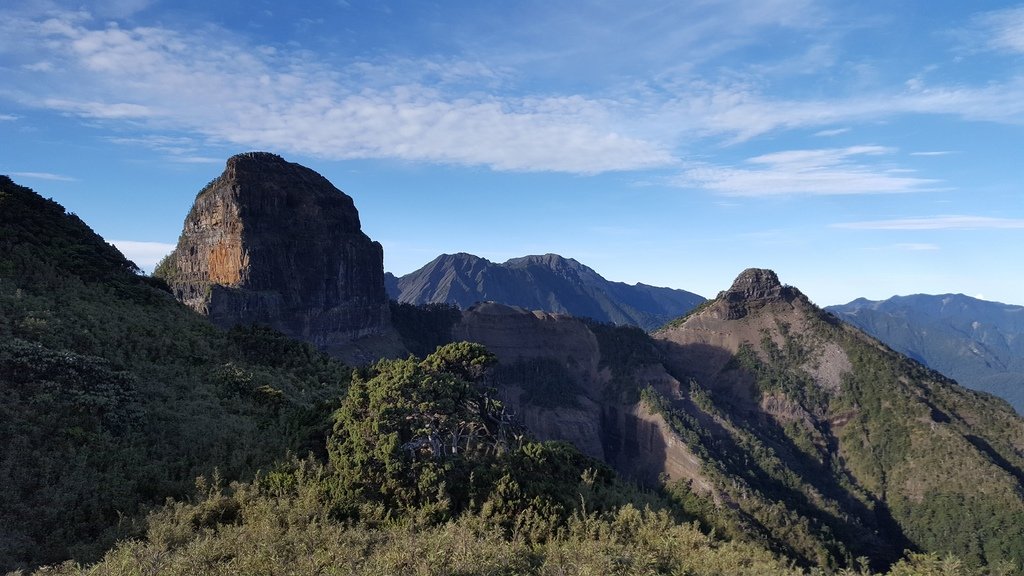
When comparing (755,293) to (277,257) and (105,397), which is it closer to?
(277,257)

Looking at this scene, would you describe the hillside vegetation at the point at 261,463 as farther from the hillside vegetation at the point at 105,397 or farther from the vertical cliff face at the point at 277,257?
the vertical cliff face at the point at 277,257

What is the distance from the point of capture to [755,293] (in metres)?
114

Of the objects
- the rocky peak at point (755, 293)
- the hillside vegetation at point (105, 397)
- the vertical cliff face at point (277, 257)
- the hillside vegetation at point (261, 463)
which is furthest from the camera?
the rocky peak at point (755, 293)

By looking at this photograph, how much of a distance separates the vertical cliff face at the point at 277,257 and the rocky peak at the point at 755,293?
76.4m

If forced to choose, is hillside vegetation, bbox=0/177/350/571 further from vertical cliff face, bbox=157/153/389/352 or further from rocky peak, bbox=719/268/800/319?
rocky peak, bbox=719/268/800/319

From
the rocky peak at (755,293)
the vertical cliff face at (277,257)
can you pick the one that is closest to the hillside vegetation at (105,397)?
the vertical cliff face at (277,257)

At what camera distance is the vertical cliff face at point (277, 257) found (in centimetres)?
7606

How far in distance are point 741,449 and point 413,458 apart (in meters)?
82.4

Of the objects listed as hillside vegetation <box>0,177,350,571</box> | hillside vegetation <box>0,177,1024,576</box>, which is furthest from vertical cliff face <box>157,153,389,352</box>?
hillside vegetation <box>0,177,350,571</box>

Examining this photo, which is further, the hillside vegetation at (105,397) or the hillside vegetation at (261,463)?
the hillside vegetation at (105,397)

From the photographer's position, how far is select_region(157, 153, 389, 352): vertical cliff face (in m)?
76.1

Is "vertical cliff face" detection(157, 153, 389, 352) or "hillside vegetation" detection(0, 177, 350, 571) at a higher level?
"vertical cliff face" detection(157, 153, 389, 352)

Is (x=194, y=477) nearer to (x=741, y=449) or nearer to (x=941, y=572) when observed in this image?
(x=941, y=572)

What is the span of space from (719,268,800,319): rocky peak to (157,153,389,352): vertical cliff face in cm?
7635
